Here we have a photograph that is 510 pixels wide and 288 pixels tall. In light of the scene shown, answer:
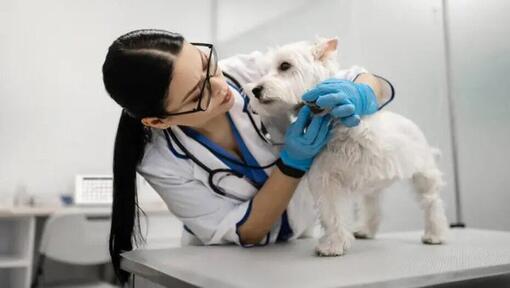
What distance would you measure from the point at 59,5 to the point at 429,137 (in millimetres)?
2878

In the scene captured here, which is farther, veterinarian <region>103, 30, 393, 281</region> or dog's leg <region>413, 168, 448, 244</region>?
dog's leg <region>413, 168, 448, 244</region>

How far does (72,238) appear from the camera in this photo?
2498 millimetres

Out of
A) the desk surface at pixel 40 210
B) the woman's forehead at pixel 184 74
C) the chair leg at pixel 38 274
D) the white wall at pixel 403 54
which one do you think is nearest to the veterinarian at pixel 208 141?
the woman's forehead at pixel 184 74

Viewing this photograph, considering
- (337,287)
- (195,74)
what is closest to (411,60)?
(195,74)

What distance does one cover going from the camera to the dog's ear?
3.50ft

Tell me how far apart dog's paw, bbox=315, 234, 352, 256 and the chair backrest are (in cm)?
179

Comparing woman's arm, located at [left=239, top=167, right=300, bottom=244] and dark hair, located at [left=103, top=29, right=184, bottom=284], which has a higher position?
dark hair, located at [left=103, top=29, right=184, bottom=284]

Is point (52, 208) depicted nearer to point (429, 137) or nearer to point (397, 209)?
point (397, 209)

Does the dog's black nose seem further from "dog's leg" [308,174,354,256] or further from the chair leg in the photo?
the chair leg

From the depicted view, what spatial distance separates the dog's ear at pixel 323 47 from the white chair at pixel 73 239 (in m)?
1.83

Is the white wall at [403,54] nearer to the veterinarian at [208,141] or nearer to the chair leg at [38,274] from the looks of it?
the veterinarian at [208,141]

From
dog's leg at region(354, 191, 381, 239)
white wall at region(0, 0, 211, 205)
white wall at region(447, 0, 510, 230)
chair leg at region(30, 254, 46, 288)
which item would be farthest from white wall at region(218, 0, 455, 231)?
chair leg at region(30, 254, 46, 288)

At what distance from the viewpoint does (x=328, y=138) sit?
963mm

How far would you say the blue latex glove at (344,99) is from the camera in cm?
87
